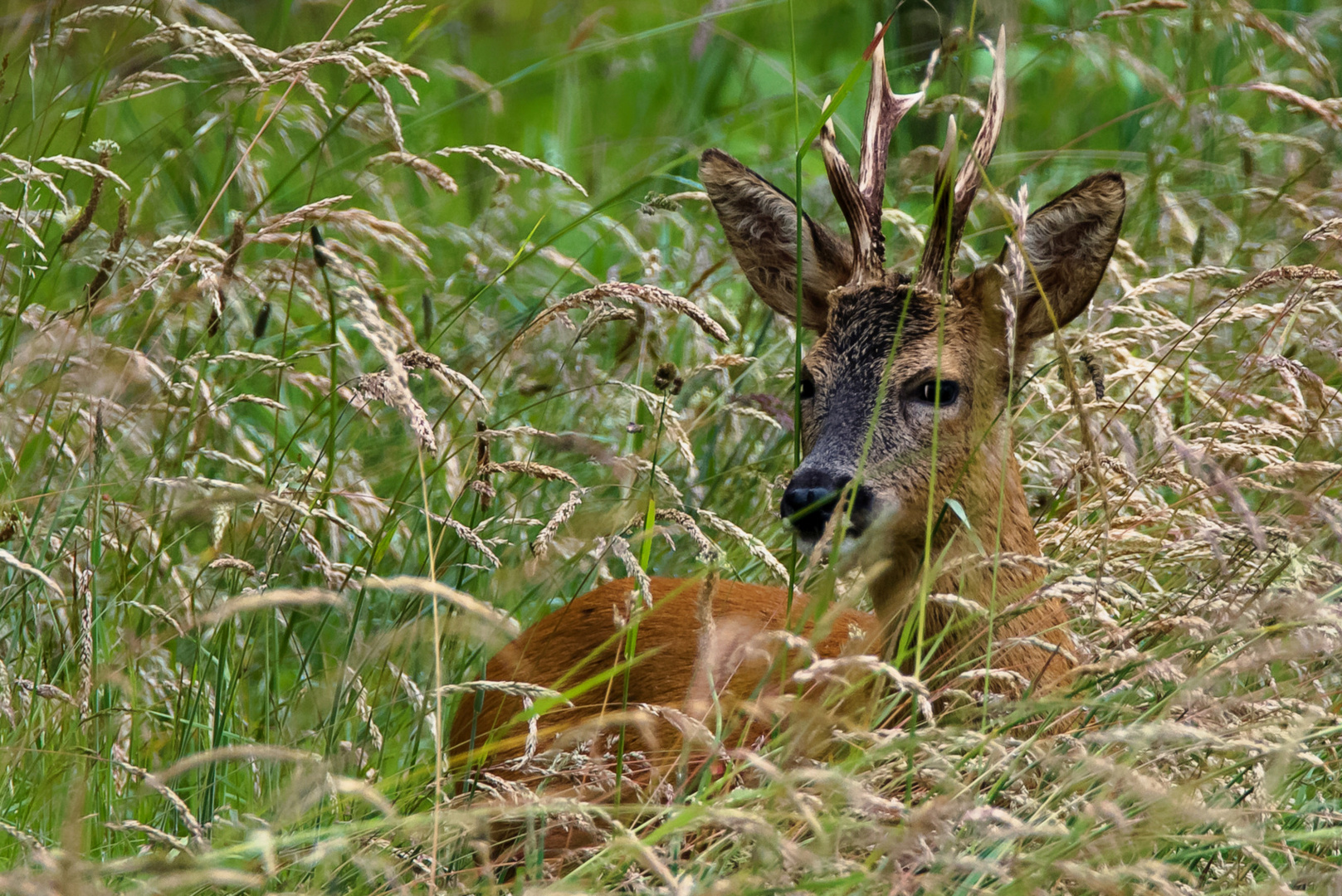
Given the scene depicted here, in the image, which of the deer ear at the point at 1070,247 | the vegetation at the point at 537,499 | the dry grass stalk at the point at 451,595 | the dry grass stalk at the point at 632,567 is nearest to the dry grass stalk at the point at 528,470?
the vegetation at the point at 537,499

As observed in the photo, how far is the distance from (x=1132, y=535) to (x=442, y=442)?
1.48m

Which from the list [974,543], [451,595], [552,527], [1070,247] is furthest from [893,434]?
[451,595]

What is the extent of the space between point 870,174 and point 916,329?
348mm

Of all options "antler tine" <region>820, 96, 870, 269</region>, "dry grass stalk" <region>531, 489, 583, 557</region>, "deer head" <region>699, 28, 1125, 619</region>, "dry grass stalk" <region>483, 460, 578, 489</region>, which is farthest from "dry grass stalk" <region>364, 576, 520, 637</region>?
"antler tine" <region>820, 96, 870, 269</region>

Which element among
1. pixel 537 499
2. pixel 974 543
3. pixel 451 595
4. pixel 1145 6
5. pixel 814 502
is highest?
pixel 1145 6

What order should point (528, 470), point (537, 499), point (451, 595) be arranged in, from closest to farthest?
1. point (451, 595)
2. point (528, 470)
3. point (537, 499)

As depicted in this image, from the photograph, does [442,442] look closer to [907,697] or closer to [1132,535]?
[907,697]

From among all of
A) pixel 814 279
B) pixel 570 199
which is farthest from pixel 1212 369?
pixel 570 199

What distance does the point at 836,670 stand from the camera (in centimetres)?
258

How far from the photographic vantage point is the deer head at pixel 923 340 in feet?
9.30

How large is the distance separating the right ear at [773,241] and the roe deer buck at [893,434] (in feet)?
0.04

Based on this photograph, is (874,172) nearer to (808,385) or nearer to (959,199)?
(959,199)

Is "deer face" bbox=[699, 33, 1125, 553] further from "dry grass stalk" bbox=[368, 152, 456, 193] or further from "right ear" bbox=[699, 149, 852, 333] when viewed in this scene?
"dry grass stalk" bbox=[368, 152, 456, 193]

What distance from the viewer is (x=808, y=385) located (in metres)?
3.17
